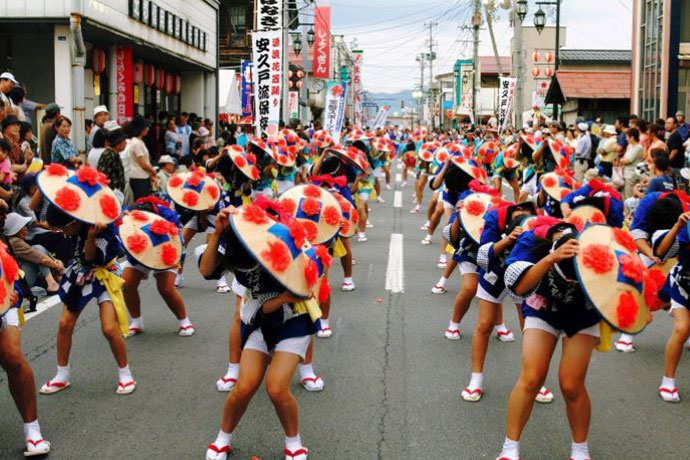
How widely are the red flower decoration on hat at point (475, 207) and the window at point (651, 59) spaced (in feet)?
68.3

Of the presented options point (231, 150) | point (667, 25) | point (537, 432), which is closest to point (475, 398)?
point (537, 432)

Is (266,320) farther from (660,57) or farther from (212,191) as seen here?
(660,57)

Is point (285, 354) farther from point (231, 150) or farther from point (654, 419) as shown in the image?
point (231, 150)

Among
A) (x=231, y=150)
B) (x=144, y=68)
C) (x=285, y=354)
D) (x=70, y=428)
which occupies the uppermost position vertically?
(x=144, y=68)

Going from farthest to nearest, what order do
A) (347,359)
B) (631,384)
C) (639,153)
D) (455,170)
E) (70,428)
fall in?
(639,153) → (455,170) → (347,359) → (631,384) → (70,428)

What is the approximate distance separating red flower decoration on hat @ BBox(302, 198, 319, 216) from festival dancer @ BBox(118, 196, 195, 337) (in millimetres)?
1165

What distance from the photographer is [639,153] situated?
1584 cm

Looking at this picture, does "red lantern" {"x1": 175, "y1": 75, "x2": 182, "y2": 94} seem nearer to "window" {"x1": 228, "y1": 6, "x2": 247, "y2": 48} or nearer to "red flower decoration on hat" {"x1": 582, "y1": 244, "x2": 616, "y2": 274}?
"window" {"x1": 228, "y1": 6, "x2": 247, "y2": 48}

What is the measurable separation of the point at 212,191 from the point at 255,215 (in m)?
5.07

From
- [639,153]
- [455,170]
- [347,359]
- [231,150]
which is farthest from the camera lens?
[639,153]

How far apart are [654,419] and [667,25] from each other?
21620 millimetres

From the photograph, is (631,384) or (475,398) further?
(631,384)

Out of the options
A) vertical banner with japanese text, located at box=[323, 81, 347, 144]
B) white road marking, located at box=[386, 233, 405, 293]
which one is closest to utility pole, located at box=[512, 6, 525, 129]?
vertical banner with japanese text, located at box=[323, 81, 347, 144]

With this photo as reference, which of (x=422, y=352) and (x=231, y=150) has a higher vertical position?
(x=231, y=150)
